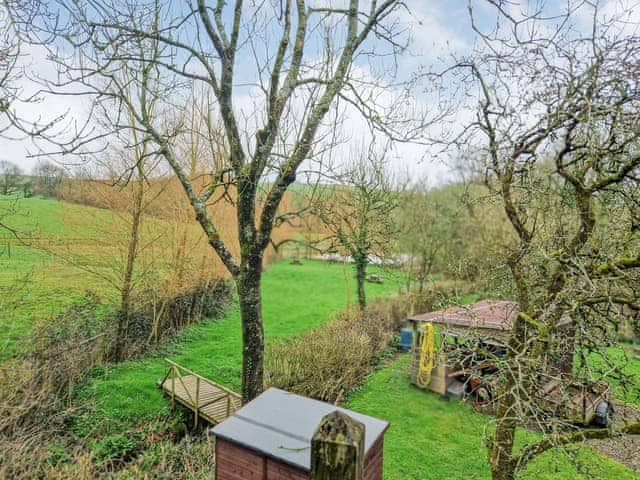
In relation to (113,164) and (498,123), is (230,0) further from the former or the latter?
(113,164)

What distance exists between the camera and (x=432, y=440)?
23.1 ft

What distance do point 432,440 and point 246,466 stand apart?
17.1 feet

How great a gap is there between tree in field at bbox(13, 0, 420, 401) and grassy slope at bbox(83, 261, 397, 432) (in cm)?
301

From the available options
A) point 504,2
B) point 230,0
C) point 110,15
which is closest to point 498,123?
point 504,2

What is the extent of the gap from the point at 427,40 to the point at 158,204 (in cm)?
761

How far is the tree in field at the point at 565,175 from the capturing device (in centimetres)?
313

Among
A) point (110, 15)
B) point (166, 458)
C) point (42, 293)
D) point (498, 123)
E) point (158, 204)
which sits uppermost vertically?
point (110, 15)

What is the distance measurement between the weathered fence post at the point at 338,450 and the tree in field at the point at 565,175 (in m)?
2.03

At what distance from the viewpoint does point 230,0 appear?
5902 mm

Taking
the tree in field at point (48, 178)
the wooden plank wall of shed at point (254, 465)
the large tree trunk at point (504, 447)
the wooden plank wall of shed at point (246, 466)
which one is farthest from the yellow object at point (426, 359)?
the tree in field at point (48, 178)

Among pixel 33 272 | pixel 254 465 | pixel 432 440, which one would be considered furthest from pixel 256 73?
pixel 432 440

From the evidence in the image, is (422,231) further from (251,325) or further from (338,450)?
(338,450)

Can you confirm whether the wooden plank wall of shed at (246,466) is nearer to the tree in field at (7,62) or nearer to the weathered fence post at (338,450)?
the weathered fence post at (338,450)

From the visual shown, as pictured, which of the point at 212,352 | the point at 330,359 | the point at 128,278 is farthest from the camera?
the point at 212,352
